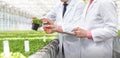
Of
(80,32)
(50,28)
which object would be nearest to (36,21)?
(50,28)

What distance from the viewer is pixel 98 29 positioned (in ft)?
19.2

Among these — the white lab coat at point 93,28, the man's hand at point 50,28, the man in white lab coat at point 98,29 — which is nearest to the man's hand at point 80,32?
the man in white lab coat at point 98,29

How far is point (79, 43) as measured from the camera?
6.26 m

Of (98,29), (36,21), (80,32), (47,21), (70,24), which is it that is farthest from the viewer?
(36,21)

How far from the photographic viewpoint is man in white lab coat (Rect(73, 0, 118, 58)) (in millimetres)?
5777

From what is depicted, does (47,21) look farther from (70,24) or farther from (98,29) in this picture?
(98,29)

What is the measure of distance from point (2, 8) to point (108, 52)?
5761cm

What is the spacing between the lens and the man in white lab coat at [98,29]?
578 cm

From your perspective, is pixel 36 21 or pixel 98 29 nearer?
pixel 98 29

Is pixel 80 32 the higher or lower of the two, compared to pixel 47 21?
lower

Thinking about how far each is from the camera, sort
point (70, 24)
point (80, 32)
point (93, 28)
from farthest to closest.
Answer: point (70, 24), point (93, 28), point (80, 32)

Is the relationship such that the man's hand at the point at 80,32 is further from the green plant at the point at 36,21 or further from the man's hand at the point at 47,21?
the green plant at the point at 36,21

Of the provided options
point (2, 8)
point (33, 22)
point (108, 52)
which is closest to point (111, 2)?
point (108, 52)

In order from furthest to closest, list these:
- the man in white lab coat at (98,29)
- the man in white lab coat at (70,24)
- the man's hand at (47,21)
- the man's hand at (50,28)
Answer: the man's hand at (47,21) → the man in white lab coat at (70,24) → the man's hand at (50,28) → the man in white lab coat at (98,29)
